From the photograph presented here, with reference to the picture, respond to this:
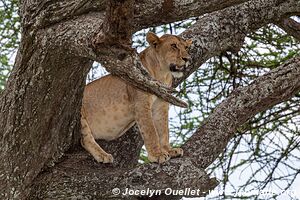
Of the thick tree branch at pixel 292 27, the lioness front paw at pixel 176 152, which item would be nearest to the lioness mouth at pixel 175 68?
the lioness front paw at pixel 176 152

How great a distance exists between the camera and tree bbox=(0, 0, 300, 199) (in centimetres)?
297

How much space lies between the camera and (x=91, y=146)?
13.9ft

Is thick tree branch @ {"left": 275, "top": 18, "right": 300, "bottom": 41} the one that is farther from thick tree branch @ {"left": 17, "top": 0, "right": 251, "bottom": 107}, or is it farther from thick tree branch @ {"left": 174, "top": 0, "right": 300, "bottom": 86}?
thick tree branch @ {"left": 17, "top": 0, "right": 251, "bottom": 107}

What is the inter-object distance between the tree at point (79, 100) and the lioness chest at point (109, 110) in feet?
0.36

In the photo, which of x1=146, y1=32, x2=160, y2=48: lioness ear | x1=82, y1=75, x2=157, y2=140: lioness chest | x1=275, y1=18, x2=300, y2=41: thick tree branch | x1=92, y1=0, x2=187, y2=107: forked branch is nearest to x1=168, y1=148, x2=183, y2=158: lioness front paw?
x1=82, y1=75, x2=157, y2=140: lioness chest

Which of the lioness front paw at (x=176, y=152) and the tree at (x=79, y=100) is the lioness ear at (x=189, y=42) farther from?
the lioness front paw at (x=176, y=152)

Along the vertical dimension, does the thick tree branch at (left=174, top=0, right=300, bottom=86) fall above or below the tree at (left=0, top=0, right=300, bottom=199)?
above

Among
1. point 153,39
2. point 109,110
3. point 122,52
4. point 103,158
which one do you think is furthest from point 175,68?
point 122,52

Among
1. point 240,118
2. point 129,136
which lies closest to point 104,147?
point 129,136

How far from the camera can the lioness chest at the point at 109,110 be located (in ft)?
14.8

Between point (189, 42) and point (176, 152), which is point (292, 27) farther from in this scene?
point (176, 152)

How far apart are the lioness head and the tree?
0.47 ft

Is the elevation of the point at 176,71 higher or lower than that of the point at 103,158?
higher

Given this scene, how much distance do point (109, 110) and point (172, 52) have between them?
58 cm
